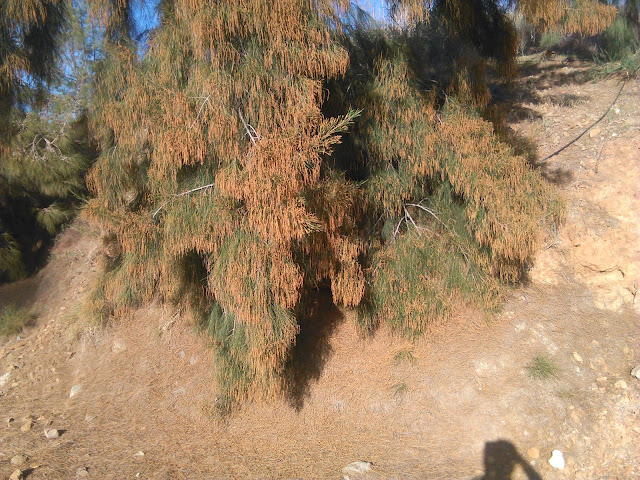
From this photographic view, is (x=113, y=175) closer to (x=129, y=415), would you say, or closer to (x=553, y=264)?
(x=129, y=415)

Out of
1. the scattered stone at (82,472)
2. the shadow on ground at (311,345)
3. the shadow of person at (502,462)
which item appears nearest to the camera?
the shadow of person at (502,462)

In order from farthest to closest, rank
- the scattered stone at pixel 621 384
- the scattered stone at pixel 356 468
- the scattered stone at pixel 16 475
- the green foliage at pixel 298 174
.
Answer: the scattered stone at pixel 621 384
the scattered stone at pixel 356 468
the scattered stone at pixel 16 475
the green foliage at pixel 298 174

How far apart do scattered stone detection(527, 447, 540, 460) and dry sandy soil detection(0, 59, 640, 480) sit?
0.04 meters

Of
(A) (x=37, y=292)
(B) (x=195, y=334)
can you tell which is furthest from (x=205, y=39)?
(A) (x=37, y=292)

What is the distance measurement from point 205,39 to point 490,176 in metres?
4.09

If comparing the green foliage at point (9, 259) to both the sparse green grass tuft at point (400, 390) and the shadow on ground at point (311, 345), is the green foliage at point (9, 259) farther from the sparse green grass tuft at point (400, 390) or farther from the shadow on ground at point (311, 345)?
the sparse green grass tuft at point (400, 390)

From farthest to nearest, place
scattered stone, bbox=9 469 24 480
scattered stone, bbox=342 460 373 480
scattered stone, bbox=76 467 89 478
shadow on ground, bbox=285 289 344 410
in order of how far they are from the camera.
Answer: shadow on ground, bbox=285 289 344 410 → scattered stone, bbox=76 467 89 478 → scattered stone, bbox=342 460 373 480 → scattered stone, bbox=9 469 24 480

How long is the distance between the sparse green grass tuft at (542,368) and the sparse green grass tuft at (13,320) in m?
9.28

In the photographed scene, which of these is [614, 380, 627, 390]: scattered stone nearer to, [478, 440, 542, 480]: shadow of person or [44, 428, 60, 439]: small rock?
[478, 440, 542, 480]: shadow of person

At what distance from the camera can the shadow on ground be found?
7.47m

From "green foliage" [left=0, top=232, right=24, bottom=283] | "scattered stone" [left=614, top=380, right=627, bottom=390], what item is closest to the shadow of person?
"scattered stone" [left=614, top=380, right=627, bottom=390]

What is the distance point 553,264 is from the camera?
8.15 metres

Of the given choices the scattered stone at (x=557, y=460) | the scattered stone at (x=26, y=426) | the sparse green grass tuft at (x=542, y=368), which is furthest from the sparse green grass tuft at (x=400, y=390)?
the scattered stone at (x=26, y=426)

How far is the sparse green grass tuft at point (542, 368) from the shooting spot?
6.84m
